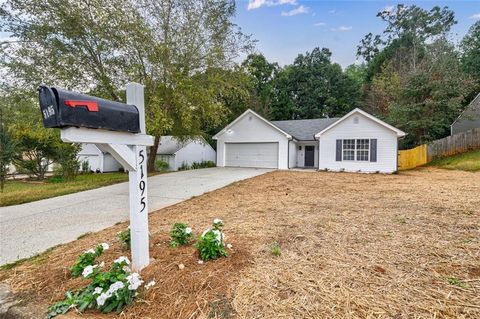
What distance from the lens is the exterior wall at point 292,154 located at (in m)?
17.3

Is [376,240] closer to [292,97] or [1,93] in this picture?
[1,93]

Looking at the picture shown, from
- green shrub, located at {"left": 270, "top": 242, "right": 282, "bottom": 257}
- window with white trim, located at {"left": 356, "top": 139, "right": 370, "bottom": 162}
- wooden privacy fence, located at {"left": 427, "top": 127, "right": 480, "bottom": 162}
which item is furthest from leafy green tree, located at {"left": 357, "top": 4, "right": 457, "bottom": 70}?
→ green shrub, located at {"left": 270, "top": 242, "right": 282, "bottom": 257}

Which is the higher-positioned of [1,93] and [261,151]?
[1,93]

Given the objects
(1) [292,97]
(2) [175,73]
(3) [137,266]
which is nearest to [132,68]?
(2) [175,73]

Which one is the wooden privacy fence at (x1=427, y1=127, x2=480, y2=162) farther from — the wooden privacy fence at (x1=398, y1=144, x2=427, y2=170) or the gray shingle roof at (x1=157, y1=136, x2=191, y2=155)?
the gray shingle roof at (x1=157, y1=136, x2=191, y2=155)

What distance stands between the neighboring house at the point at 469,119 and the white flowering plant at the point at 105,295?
86.0 ft

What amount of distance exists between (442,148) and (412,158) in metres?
3.78

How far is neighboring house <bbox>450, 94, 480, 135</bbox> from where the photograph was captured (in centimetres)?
2038

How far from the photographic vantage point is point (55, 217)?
5531mm

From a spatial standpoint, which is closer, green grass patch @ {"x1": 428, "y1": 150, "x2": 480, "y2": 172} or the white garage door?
green grass patch @ {"x1": 428, "y1": 150, "x2": 480, "y2": 172}

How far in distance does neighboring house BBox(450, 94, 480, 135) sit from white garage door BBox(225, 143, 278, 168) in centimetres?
1597

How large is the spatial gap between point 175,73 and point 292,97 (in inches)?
855

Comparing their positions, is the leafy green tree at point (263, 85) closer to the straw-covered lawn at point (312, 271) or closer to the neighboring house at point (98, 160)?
the neighboring house at point (98, 160)

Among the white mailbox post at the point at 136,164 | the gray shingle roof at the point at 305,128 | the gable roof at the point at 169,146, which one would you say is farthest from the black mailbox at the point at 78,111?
the gable roof at the point at 169,146
